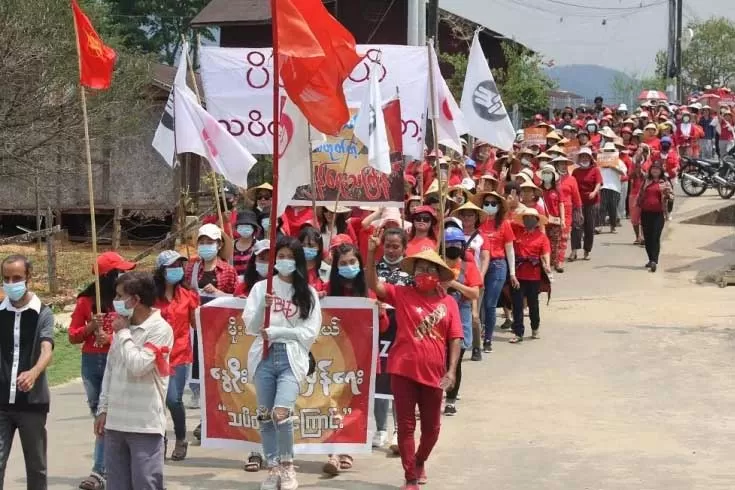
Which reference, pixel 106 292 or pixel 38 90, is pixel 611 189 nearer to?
pixel 38 90

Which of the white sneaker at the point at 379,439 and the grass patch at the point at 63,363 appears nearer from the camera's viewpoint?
the white sneaker at the point at 379,439

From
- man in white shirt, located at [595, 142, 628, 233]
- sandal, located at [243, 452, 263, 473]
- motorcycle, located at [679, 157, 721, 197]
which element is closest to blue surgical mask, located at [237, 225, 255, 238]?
sandal, located at [243, 452, 263, 473]

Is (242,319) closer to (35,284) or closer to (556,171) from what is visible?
(556,171)

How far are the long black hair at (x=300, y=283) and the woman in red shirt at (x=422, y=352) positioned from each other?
0.59 meters

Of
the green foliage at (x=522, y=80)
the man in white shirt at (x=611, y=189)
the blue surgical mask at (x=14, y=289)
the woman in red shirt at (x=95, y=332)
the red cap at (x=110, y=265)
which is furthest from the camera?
the green foliage at (x=522, y=80)

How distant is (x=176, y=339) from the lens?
8.85m

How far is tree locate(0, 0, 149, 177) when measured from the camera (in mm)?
18469

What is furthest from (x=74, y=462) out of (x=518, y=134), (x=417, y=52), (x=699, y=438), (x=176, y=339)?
(x=518, y=134)

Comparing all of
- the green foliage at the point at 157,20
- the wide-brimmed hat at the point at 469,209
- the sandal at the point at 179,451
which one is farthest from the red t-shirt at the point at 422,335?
the green foliage at the point at 157,20

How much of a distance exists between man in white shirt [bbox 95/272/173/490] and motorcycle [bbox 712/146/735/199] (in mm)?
22973

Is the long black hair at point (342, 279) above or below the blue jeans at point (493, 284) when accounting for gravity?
above

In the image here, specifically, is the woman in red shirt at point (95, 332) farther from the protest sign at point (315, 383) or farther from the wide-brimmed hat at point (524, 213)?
the wide-brimmed hat at point (524, 213)

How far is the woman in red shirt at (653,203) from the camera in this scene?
1911 centimetres

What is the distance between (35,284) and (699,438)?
13.5m
